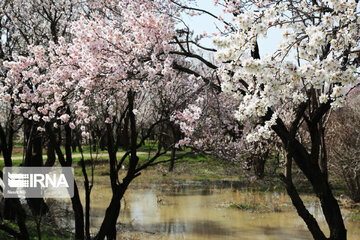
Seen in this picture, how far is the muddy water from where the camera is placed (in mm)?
10398

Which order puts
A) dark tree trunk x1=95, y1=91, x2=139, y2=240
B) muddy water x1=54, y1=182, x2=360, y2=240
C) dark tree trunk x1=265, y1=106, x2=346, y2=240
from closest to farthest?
1. dark tree trunk x1=265, y1=106, x2=346, y2=240
2. dark tree trunk x1=95, y1=91, x2=139, y2=240
3. muddy water x1=54, y1=182, x2=360, y2=240

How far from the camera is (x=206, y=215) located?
490 inches

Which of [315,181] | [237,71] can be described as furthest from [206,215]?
[237,71]

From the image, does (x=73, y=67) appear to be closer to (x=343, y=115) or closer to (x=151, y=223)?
(x=151, y=223)

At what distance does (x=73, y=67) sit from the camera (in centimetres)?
715

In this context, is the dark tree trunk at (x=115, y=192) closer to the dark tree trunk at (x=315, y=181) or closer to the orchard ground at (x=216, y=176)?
the dark tree trunk at (x=315, y=181)

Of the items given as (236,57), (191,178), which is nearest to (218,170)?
(191,178)

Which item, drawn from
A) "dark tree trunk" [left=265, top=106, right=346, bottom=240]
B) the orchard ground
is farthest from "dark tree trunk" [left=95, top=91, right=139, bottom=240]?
the orchard ground

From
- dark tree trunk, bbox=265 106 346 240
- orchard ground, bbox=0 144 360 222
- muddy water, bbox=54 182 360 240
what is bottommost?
muddy water, bbox=54 182 360 240

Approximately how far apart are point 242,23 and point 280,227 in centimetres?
824

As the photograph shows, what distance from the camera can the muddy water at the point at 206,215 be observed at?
10.4 meters

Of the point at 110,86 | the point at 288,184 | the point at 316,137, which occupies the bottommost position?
the point at 288,184

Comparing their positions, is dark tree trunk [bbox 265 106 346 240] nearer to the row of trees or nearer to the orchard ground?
the row of trees

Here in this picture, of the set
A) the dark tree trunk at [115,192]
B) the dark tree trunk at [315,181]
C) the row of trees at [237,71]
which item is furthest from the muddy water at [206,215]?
the dark tree trunk at [315,181]
